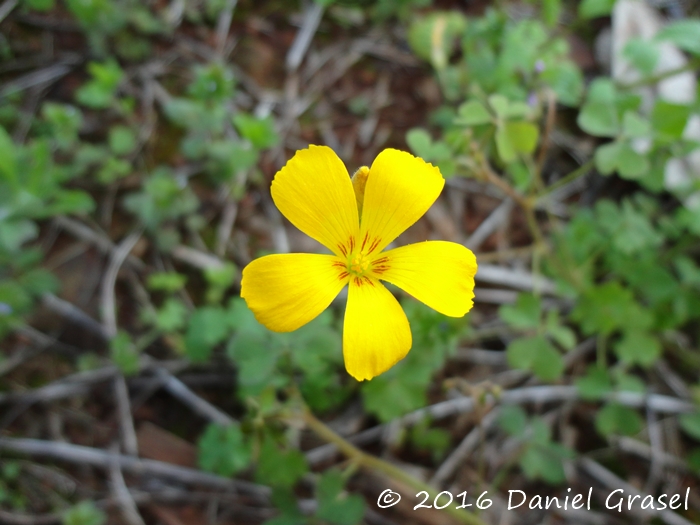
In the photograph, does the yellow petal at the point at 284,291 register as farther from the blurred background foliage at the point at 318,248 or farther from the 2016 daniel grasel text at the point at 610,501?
the 2016 daniel grasel text at the point at 610,501

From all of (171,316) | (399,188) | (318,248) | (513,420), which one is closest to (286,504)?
(171,316)

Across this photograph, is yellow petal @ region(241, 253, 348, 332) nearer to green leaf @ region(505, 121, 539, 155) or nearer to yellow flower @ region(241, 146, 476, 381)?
yellow flower @ region(241, 146, 476, 381)

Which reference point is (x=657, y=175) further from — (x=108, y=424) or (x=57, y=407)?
(x=57, y=407)

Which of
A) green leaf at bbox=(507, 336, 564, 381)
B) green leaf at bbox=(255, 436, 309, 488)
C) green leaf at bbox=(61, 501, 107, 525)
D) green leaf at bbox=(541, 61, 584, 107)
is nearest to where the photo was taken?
green leaf at bbox=(255, 436, 309, 488)

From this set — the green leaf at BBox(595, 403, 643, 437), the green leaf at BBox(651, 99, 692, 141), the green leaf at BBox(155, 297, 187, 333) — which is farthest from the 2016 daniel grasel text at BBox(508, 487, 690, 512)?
the green leaf at BBox(155, 297, 187, 333)

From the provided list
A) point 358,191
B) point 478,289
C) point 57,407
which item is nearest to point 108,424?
point 57,407

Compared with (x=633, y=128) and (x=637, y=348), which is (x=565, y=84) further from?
(x=637, y=348)
